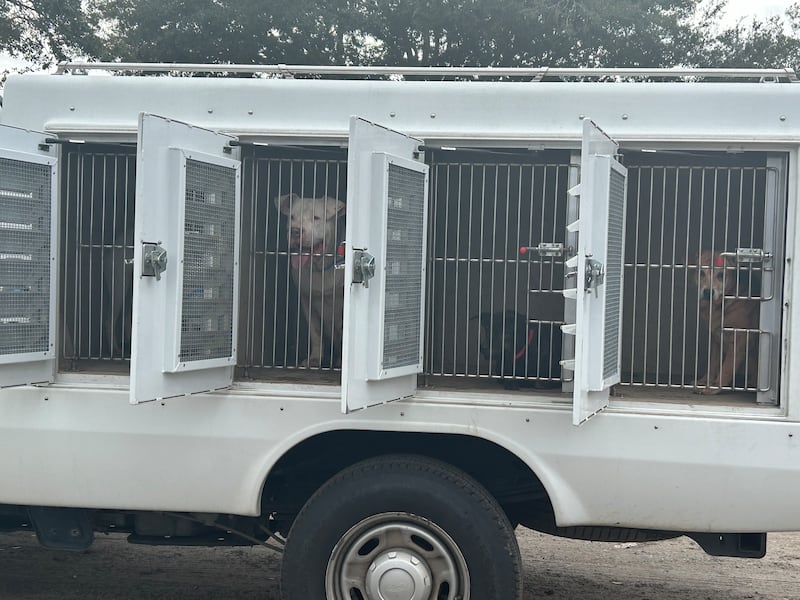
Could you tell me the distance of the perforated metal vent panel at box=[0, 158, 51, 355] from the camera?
167 inches

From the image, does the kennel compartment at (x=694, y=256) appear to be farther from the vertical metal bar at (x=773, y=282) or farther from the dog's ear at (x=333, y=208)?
the dog's ear at (x=333, y=208)

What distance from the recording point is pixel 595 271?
3.77 metres

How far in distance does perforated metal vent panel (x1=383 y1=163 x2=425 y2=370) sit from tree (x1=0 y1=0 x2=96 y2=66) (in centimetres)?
1530

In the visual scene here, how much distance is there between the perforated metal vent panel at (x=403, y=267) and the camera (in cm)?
407

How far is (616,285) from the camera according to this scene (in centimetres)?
421

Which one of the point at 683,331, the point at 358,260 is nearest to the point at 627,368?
the point at 683,331

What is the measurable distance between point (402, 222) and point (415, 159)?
12.5 inches

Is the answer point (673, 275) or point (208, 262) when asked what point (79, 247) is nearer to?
point (208, 262)

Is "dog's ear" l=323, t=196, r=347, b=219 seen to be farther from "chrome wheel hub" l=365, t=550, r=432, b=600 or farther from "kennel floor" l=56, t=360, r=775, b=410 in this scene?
"chrome wheel hub" l=365, t=550, r=432, b=600

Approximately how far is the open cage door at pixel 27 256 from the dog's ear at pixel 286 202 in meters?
1.05

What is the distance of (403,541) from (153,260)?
1620mm

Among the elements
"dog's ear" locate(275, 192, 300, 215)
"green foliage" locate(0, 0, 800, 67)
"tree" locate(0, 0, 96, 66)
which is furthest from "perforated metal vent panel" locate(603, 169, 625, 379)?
"tree" locate(0, 0, 96, 66)

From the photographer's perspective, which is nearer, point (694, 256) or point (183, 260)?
point (183, 260)

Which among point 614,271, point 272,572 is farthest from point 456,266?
point 272,572
